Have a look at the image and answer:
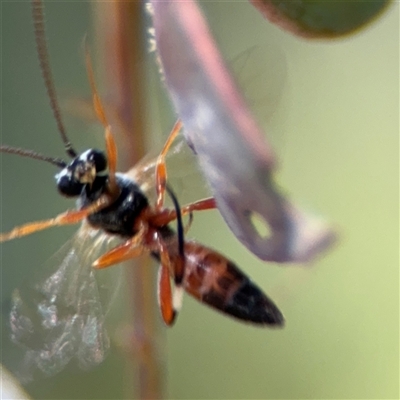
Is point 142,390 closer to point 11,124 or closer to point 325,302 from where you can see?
point 325,302

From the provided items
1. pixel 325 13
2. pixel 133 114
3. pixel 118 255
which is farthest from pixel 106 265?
pixel 325 13

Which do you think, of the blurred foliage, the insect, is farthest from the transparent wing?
the blurred foliage

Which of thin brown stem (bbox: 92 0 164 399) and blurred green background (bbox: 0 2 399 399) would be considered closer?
thin brown stem (bbox: 92 0 164 399)

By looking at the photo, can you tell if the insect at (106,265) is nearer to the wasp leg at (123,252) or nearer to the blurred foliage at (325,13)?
the wasp leg at (123,252)

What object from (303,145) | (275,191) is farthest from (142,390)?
(275,191)

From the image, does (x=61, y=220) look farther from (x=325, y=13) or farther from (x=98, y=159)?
(x=325, y=13)

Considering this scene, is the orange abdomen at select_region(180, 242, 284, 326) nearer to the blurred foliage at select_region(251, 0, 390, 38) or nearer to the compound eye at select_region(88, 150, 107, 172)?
the compound eye at select_region(88, 150, 107, 172)

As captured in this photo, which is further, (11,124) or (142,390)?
(11,124)
